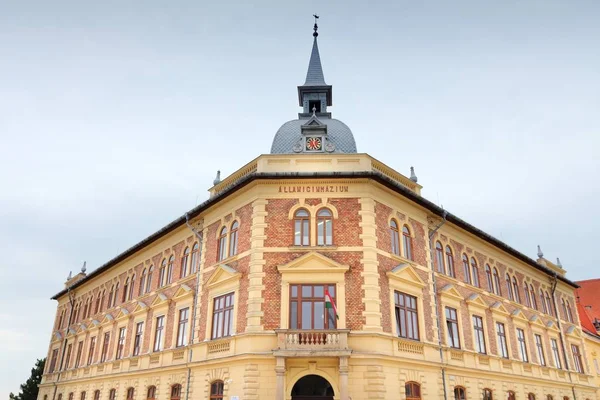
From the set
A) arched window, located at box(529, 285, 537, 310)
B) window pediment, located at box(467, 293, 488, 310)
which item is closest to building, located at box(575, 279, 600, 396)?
arched window, located at box(529, 285, 537, 310)

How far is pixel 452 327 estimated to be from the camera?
25234mm

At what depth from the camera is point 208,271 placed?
2503 cm

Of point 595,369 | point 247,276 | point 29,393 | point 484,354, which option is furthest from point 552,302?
point 29,393

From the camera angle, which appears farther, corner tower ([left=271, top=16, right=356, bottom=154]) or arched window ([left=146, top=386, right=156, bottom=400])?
arched window ([left=146, top=386, right=156, bottom=400])

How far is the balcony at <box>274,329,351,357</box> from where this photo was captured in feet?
62.5

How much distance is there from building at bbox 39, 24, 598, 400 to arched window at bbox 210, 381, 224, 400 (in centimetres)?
8

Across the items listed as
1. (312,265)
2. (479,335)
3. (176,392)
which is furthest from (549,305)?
(176,392)

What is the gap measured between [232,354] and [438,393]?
31.7ft

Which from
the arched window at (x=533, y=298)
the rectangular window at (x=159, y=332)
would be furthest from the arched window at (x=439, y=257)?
the rectangular window at (x=159, y=332)

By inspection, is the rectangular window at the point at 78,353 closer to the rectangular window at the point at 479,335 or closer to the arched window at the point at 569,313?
the rectangular window at the point at 479,335

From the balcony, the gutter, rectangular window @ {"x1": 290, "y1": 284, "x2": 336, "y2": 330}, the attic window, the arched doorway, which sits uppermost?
the attic window

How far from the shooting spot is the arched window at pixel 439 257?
2612 cm

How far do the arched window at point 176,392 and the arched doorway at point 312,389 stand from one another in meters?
7.37

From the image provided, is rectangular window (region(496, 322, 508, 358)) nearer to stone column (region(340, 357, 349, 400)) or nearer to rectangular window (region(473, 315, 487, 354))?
rectangular window (region(473, 315, 487, 354))
